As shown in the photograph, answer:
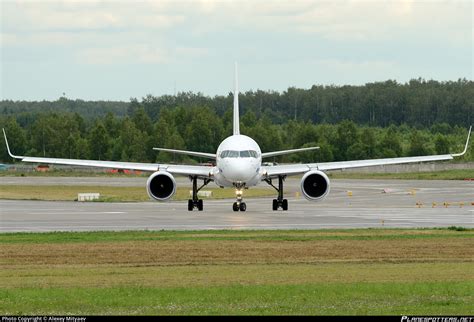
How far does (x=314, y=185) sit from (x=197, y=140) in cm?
7869

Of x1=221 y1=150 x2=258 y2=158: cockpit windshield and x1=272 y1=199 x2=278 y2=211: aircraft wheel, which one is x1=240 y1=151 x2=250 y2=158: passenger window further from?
x1=272 y1=199 x2=278 y2=211: aircraft wheel

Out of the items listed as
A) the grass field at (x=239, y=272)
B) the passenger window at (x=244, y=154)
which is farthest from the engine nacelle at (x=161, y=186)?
the grass field at (x=239, y=272)

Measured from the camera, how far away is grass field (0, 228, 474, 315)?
20.5m

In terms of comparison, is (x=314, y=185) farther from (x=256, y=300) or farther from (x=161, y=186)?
(x=256, y=300)

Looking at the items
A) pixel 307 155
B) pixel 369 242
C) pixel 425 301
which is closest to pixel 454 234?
pixel 369 242

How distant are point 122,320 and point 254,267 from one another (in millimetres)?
9535

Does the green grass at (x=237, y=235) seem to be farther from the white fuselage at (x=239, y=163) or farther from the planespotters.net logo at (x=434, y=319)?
the planespotters.net logo at (x=434, y=319)

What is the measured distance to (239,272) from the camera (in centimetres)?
2620

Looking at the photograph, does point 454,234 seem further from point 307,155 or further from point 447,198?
point 307,155

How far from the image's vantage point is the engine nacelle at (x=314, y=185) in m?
52.0

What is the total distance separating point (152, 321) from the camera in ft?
59.7

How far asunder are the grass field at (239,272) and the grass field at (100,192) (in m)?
30.3

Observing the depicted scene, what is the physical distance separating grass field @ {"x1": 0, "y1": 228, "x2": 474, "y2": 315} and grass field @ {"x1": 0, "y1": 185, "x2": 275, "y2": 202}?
30.3 m

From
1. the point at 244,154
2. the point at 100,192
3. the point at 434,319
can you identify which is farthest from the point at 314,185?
the point at 434,319
